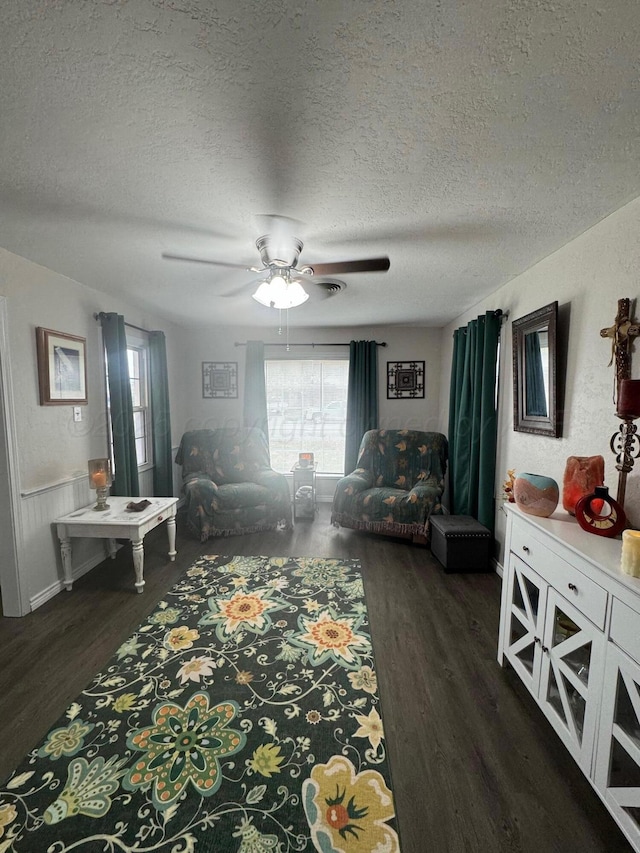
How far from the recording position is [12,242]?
2.09 metres

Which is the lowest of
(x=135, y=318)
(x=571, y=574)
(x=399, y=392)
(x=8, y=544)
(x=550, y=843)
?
(x=550, y=843)

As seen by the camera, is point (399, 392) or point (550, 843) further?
point (399, 392)

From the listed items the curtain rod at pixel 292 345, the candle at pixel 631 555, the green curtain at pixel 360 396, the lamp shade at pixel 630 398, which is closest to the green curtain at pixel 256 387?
the curtain rod at pixel 292 345

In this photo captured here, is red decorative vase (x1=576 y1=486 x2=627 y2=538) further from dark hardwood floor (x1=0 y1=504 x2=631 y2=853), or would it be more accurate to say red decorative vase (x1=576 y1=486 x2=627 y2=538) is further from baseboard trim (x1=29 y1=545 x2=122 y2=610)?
baseboard trim (x1=29 y1=545 x2=122 y2=610)

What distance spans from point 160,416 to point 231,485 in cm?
111

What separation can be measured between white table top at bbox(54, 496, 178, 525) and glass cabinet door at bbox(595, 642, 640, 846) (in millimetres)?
2702

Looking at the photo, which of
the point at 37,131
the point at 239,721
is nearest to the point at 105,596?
the point at 239,721

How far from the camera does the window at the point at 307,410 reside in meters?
4.88

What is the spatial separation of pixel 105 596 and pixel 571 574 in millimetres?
2905

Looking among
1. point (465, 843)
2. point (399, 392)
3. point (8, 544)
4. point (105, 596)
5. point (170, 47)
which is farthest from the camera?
point (399, 392)

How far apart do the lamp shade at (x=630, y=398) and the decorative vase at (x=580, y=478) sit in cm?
31

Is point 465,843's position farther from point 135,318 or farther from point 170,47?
point 135,318

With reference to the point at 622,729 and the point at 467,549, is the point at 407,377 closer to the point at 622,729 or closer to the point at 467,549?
the point at 467,549

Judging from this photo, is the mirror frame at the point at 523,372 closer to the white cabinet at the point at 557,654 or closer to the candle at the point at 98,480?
the white cabinet at the point at 557,654
